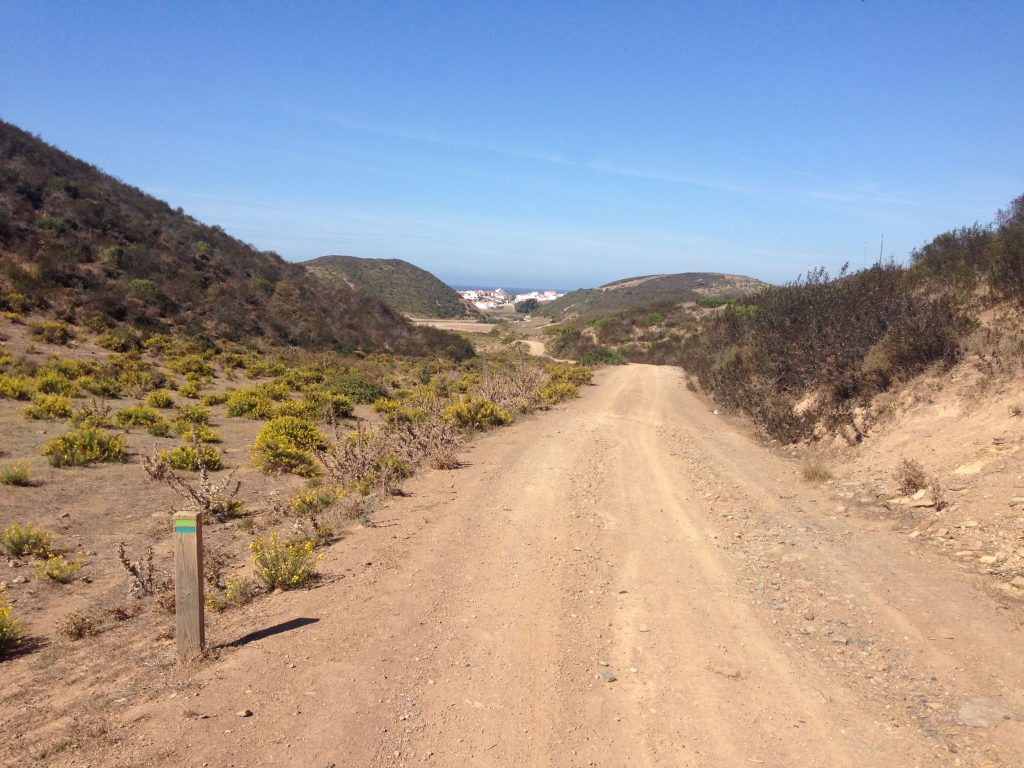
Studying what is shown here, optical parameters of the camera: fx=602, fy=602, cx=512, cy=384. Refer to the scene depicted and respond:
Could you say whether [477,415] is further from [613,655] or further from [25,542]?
[613,655]

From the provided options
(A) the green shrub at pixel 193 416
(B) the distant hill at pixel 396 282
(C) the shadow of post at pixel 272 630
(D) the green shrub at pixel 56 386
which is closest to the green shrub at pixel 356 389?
(A) the green shrub at pixel 193 416

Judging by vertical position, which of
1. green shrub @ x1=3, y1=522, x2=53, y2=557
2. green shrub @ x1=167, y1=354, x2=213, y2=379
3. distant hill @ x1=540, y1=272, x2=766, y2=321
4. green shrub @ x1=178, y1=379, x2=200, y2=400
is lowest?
green shrub @ x1=3, y1=522, x2=53, y2=557

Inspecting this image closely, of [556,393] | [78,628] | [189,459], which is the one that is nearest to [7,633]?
[78,628]

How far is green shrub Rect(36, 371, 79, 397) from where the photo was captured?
1511cm

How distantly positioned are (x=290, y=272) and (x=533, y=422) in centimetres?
3304

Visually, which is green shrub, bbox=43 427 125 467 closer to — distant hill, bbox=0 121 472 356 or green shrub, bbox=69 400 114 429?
green shrub, bbox=69 400 114 429

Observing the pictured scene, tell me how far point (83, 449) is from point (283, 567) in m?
7.38

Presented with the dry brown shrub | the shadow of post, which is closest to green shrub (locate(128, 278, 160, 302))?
the shadow of post

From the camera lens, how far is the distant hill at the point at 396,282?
80.2m

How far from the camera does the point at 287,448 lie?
Result: 11422 millimetres

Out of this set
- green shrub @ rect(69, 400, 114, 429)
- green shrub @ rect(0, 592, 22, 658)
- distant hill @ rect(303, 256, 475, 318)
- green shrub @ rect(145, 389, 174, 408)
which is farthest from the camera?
distant hill @ rect(303, 256, 475, 318)

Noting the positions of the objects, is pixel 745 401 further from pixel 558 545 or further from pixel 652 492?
pixel 558 545

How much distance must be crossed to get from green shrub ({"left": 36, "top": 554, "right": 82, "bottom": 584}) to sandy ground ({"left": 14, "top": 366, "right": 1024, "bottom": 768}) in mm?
1900

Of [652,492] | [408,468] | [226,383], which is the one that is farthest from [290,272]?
[652,492]
